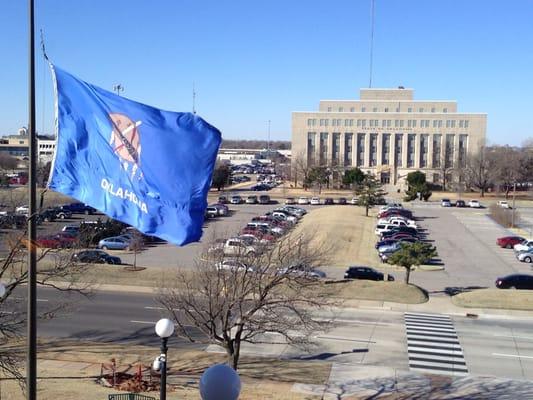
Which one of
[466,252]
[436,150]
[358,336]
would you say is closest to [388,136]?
[436,150]

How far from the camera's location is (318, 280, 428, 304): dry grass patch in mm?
29203

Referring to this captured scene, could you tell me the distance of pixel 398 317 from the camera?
1061 inches

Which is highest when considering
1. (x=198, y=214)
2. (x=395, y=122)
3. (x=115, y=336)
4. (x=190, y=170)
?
(x=395, y=122)

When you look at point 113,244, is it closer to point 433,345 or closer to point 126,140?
point 433,345

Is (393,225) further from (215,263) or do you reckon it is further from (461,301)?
(215,263)

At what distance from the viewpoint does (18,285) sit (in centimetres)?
2698

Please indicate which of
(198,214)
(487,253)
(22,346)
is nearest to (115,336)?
(22,346)

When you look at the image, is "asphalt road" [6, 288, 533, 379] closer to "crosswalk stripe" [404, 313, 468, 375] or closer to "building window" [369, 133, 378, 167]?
"crosswalk stripe" [404, 313, 468, 375]

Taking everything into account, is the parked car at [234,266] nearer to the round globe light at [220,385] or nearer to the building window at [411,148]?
the round globe light at [220,385]

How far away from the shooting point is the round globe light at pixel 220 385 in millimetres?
6609

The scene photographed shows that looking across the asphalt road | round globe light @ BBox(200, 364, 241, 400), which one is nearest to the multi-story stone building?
the asphalt road

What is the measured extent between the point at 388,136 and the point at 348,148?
759cm

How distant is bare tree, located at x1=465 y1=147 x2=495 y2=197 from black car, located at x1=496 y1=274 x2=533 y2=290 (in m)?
64.2

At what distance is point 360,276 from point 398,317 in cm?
665
